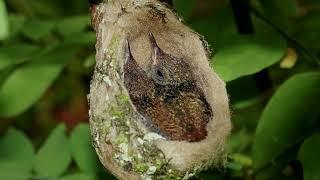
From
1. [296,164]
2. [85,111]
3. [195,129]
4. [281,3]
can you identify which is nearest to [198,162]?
[195,129]

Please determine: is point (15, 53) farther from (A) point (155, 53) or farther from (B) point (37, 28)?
(A) point (155, 53)

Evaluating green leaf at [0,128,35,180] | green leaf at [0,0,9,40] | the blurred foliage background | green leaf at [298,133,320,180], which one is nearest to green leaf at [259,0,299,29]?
the blurred foliage background

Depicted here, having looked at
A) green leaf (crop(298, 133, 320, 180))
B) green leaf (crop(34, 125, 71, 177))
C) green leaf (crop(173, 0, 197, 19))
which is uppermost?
green leaf (crop(173, 0, 197, 19))

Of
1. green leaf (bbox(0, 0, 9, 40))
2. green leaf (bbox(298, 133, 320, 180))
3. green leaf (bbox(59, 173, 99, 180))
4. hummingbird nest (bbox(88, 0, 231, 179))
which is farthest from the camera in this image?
green leaf (bbox(59, 173, 99, 180))

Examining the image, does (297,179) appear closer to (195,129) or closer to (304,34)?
(304,34)

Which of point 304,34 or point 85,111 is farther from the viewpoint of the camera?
point 85,111

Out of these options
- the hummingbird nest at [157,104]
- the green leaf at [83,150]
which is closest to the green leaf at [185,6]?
the green leaf at [83,150]

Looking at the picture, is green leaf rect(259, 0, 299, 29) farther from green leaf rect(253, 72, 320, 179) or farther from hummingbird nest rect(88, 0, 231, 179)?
hummingbird nest rect(88, 0, 231, 179)
